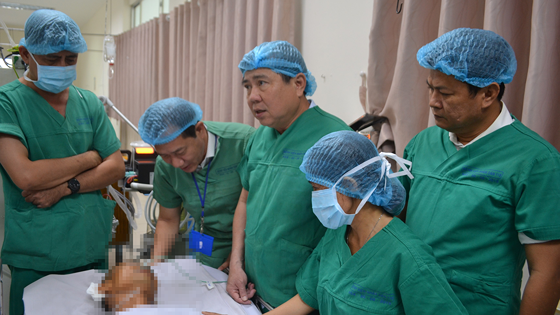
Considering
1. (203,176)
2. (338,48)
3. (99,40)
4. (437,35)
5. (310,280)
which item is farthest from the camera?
(99,40)

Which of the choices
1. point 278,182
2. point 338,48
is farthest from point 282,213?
point 338,48

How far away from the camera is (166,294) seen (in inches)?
42.0

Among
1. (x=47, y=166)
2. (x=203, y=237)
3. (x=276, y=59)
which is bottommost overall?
(x=203, y=237)

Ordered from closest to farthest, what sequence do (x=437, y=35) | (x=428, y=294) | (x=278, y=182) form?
(x=428, y=294) < (x=278, y=182) < (x=437, y=35)

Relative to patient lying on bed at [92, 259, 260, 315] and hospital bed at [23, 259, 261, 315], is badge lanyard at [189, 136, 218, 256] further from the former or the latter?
patient lying on bed at [92, 259, 260, 315]

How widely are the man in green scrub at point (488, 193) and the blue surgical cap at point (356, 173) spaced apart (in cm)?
18

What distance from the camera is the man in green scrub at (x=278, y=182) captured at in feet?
4.23

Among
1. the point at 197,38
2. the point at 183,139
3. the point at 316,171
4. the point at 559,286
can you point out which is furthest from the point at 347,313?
the point at 197,38

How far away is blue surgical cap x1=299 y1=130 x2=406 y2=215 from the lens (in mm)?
1017

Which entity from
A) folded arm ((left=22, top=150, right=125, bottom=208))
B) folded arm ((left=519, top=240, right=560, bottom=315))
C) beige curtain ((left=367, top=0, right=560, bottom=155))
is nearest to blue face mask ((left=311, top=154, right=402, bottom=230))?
folded arm ((left=519, top=240, right=560, bottom=315))

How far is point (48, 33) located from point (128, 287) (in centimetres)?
107

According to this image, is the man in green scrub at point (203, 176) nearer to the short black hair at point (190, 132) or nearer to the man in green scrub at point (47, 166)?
the short black hair at point (190, 132)

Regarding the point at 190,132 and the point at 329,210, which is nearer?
the point at 329,210

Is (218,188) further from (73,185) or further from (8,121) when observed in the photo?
(8,121)
